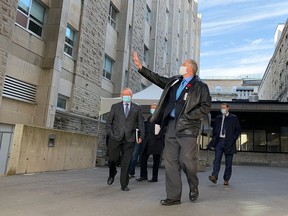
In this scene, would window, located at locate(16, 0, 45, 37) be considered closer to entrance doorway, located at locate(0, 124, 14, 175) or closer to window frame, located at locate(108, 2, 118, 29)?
entrance doorway, located at locate(0, 124, 14, 175)

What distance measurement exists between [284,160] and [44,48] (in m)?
18.3

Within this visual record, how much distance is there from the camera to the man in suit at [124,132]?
5875 millimetres

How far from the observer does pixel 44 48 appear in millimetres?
13398

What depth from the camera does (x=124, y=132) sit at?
19.7 ft

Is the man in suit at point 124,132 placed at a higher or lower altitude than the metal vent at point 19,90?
lower

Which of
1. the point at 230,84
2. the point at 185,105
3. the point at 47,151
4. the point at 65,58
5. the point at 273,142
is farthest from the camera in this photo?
the point at 230,84

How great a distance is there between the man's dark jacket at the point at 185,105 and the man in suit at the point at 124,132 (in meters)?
1.42

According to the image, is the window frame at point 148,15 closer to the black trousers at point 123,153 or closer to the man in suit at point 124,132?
the man in suit at point 124,132

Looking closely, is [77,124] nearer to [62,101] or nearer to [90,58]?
[62,101]

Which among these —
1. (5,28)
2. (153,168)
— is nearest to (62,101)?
(5,28)

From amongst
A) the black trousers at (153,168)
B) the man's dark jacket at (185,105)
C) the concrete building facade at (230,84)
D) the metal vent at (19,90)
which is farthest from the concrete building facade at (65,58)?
the concrete building facade at (230,84)

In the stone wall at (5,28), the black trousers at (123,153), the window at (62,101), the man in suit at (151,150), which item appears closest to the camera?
the black trousers at (123,153)

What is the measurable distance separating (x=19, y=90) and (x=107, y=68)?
8.25 meters

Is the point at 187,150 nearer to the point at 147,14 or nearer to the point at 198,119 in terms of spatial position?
the point at 198,119
